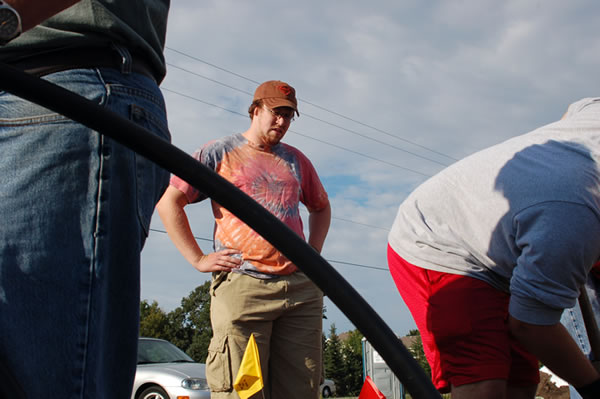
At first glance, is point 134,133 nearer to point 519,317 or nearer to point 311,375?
point 519,317

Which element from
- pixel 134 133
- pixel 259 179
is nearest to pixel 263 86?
pixel 259 179

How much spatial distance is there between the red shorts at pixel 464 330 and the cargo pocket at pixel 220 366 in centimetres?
88

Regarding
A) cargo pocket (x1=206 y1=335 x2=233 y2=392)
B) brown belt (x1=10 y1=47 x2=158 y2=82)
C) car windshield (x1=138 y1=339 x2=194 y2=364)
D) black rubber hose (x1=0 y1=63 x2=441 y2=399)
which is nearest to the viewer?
black rubber hose (x1=0 y1=63 x2=441 y2=399)

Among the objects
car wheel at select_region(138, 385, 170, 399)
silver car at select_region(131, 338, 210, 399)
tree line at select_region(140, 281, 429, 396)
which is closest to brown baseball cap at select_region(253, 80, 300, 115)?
silver car at select_region(131, 338, 210, 399)

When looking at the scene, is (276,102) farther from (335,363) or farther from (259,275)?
(335,363)

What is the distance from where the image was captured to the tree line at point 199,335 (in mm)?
Answer: 42875

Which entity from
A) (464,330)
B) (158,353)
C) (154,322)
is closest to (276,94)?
(464,330)

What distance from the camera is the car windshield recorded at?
9.17 m

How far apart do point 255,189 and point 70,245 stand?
163cm

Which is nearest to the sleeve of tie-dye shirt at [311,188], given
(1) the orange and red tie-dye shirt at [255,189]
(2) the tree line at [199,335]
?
(1) the orange and red tie-dye shirt at [255,189]

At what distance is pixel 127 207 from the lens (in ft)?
3.91

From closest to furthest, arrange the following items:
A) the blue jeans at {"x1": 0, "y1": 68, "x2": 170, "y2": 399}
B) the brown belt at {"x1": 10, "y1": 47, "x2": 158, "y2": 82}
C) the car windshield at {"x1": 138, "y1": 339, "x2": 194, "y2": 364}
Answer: the blue jeans at {"x1": 0, "y1": 68, "x2": 170, "y2": 399}
the brown belt at {"x1": 10, "y1": 47, "x2": 158, "y2": 82}
the car windshield at {"x1": 138, "y1": 339, "x2": 194, "y2": 364}

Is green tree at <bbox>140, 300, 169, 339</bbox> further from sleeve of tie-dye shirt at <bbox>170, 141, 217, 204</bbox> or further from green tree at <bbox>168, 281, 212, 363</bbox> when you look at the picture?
sleeve of tie-dye shirt at <bbox>170, 141, 217, 204</bbox>

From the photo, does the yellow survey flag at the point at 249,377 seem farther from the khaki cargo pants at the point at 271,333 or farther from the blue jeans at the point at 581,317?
the blue jeans at the point at 581,317
